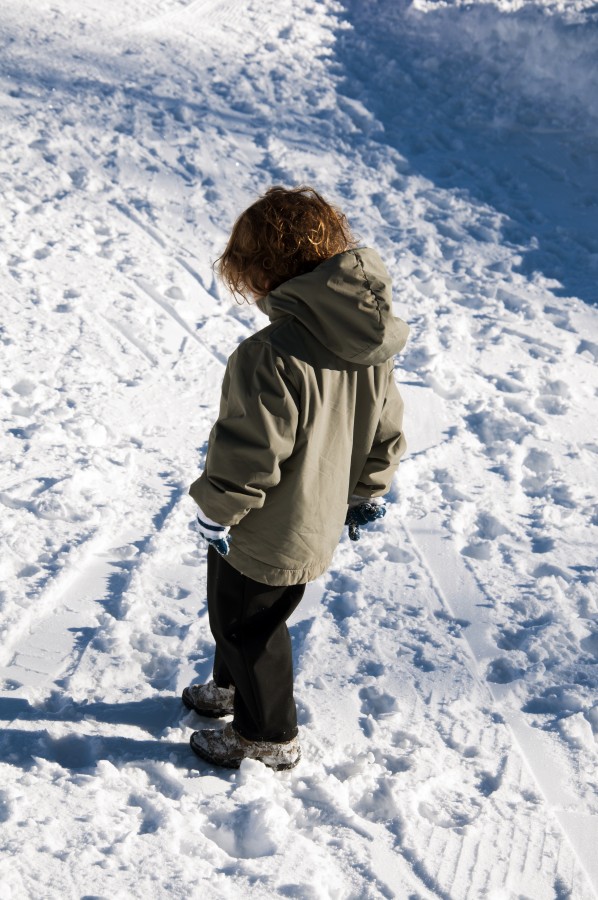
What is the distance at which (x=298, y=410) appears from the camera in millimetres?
1916

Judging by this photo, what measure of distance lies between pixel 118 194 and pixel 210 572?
4186mm

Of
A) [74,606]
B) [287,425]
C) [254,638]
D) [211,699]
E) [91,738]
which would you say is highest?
[287,425]

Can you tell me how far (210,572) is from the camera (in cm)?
224

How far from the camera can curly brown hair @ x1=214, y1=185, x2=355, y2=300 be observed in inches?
74.9

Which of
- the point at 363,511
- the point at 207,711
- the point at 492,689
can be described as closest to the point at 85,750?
the point at 207,711

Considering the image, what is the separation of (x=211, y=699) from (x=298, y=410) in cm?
99

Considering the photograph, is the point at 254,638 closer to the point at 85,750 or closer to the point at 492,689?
the point at 85,750

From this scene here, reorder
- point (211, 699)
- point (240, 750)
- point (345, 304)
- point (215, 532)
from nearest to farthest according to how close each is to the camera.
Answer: point (345, 304), point (215, 532), point (240, 750), point (211, 699)

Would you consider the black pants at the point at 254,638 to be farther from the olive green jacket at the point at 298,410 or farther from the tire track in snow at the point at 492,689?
the tire track in snow at the point at 492,689

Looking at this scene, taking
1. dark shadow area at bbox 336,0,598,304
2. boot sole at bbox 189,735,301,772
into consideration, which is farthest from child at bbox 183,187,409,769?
dark shadow area at bbox 336,0,598,304

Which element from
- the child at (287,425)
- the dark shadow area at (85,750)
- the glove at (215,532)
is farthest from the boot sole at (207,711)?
the glove at (215,532)

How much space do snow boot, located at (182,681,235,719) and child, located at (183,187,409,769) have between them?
0.65 feet

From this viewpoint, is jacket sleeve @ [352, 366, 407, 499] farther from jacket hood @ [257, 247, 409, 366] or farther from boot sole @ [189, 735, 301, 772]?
boot sole @ [189, 735, 301, 772]

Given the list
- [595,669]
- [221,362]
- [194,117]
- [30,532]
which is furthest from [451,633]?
[194,117]
